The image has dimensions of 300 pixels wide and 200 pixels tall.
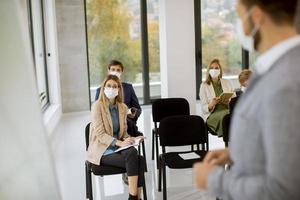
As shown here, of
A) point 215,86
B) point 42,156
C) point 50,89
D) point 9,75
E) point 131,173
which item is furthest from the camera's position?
point 50,89

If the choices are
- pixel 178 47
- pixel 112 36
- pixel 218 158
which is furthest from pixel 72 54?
pixel 218 158

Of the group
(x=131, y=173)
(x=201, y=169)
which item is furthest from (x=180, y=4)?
(x=201, y=169)

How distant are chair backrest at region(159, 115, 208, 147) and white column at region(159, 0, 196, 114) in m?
2.82

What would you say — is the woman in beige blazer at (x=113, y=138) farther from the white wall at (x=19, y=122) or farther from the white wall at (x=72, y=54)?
the white wall at (x=72, y=54)

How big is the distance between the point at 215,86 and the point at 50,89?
3643 mm

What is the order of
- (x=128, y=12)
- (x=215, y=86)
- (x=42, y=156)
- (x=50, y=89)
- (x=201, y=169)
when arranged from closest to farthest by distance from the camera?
(x=201, y=169) → (x=42, y=156) → (x=215, y=86) → (x=50, y=89) → (x=128, y=12)

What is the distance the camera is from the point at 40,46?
281 inches

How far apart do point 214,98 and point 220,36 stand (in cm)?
440

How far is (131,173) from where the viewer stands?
3.34 metres

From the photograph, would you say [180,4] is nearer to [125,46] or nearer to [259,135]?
[125,46]

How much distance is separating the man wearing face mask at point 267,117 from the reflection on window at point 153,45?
292 inches

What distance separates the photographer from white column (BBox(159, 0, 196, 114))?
6.30 metres

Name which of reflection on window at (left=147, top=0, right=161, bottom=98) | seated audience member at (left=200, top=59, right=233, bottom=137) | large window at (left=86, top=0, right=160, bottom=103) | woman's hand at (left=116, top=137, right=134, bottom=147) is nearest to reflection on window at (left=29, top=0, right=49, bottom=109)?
large window at (left=86, top=0, right=160, bottom=103)

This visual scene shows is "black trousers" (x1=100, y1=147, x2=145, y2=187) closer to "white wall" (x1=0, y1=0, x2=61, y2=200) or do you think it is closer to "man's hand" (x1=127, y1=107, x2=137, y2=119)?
"white wall" (x1=0, y1=0, x2=61, y2=200)
